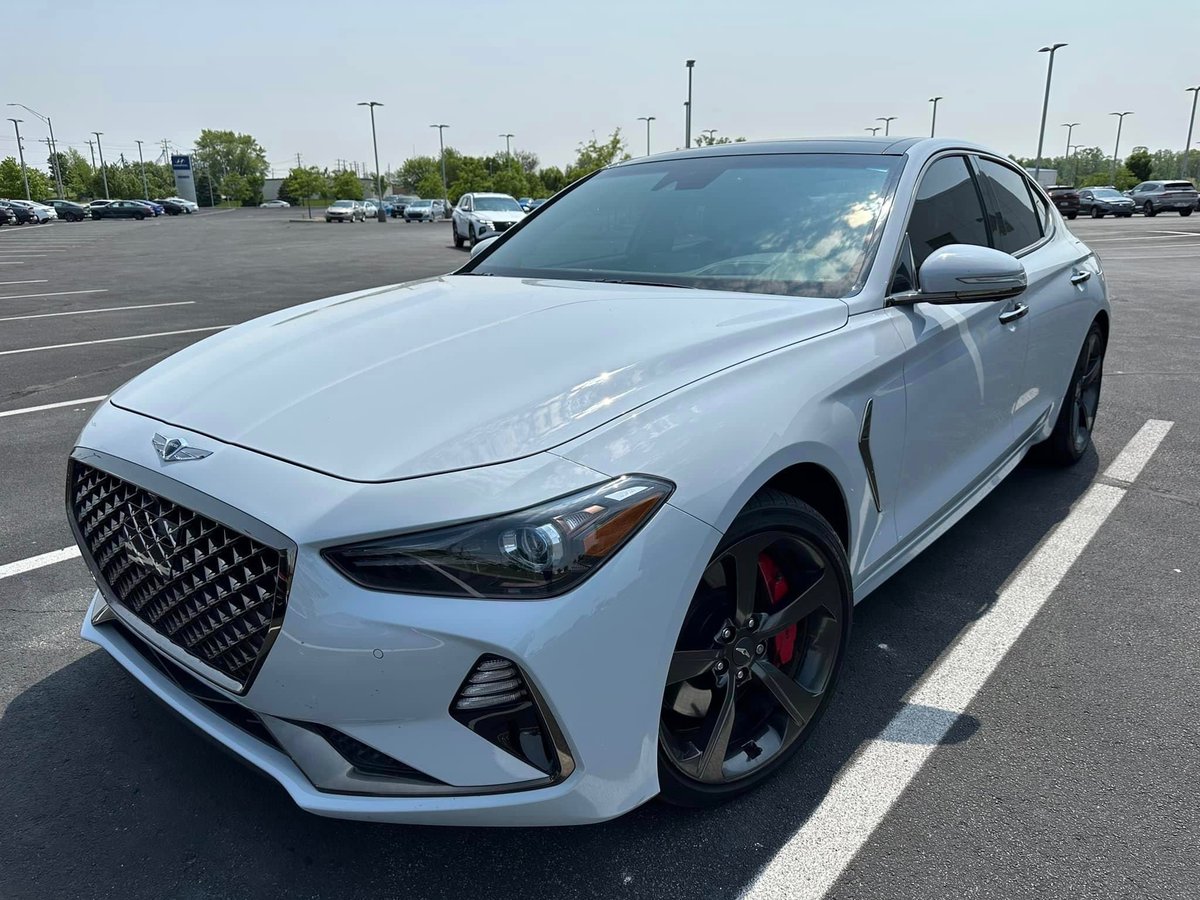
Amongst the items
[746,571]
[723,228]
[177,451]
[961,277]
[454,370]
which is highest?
[723,228]

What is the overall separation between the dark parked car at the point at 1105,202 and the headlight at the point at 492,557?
155ft

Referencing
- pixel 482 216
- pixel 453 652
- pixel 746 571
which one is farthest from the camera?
pixel 482 216

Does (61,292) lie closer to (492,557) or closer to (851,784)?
(492,557)

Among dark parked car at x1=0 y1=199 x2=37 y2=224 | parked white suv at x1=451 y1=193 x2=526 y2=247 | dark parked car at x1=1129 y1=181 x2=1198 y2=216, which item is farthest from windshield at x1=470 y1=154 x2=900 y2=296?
dark parked car at x1=0 y1=199 x2=37 y2=224

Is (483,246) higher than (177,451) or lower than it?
higher

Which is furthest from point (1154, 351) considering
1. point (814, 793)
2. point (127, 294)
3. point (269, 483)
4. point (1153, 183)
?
point (1153, 183)

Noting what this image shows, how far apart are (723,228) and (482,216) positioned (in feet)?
72.9

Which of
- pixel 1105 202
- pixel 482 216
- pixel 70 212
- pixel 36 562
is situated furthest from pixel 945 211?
pixel 70 212

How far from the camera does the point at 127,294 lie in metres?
13.2

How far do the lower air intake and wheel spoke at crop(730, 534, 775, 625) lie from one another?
0.57 m

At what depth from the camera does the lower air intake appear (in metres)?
1.64

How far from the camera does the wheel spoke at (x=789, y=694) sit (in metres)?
2.21

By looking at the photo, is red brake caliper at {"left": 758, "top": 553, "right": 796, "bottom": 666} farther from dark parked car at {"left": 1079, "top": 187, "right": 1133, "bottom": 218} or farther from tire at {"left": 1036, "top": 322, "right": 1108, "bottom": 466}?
dark parked car at {"left": 1079, "top": 187, "right": 1133, "bottom": 218}

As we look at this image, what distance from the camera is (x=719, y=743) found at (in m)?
2.10
